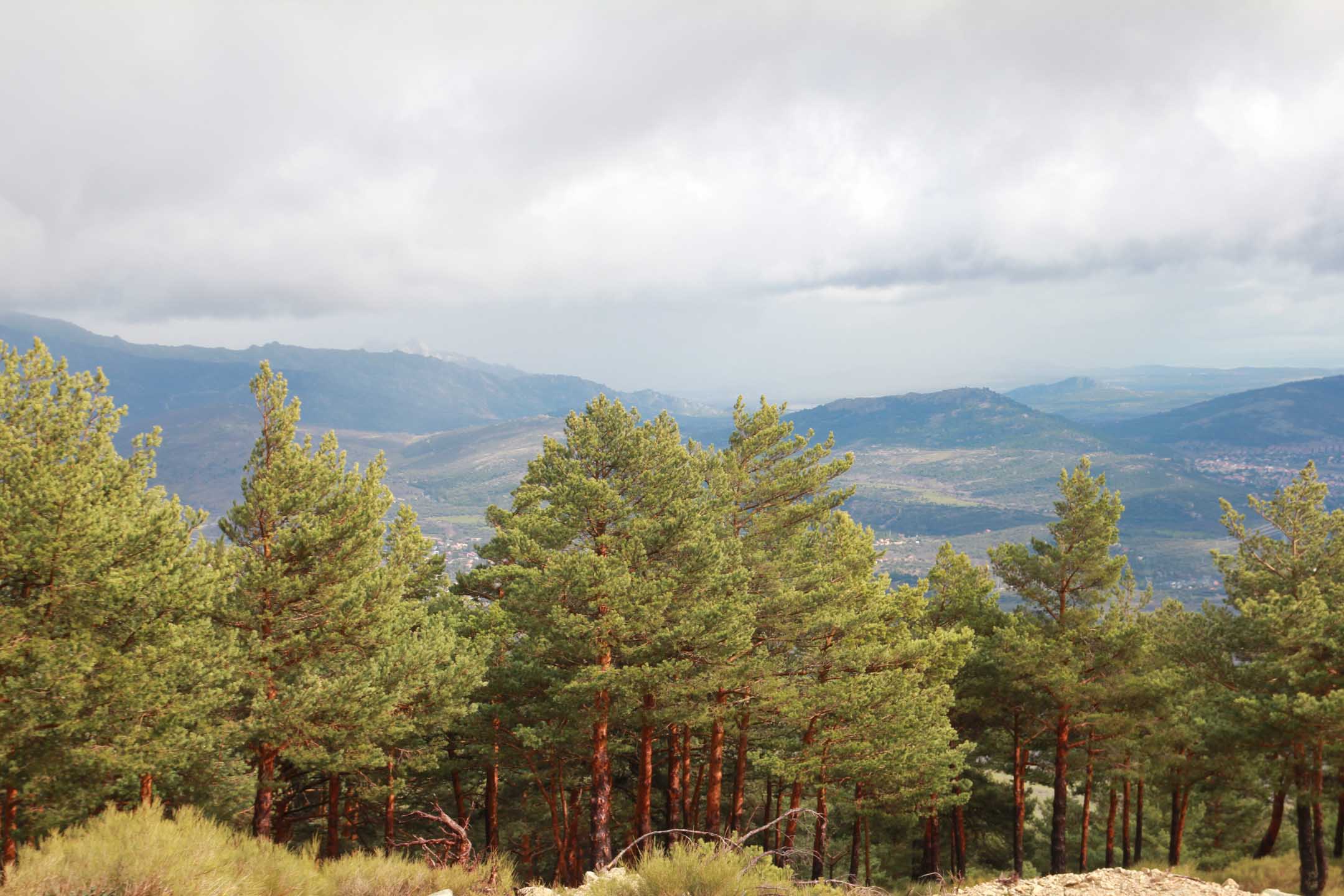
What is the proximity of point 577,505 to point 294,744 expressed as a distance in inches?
283

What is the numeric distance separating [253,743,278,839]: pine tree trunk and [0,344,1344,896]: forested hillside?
0.08 metres

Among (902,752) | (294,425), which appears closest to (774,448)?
(902,752)

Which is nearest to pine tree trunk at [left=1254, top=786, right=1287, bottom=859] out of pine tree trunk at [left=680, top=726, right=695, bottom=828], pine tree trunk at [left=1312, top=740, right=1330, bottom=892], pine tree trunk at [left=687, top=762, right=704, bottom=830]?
pine tree trunk at [left=1312, top=740, right=1330, bottom=892]

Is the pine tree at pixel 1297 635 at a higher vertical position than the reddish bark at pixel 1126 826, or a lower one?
higher

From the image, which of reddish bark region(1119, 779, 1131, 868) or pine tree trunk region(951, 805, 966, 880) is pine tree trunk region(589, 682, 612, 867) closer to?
pine tree trunk region(951, 805, 966, 880)

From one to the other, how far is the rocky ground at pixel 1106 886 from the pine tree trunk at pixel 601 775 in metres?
7.80

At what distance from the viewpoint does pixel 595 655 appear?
14812 millimetres

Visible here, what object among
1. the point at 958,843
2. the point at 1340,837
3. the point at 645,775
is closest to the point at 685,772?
the point at 645,775

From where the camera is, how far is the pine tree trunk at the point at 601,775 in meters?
14.8

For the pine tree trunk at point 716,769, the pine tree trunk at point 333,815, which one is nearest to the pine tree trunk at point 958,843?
the pine tree trunk at point 716,769

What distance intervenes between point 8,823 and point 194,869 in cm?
720

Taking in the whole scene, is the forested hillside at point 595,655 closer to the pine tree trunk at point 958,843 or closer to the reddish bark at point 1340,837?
the pine tree trunk at point 958,843

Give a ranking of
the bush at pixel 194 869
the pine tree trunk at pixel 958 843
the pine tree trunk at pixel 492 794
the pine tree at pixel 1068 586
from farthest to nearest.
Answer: the pine tree trunk at pixel 958 843, the pine tree at pixel 1068 586, the pine tree trunk at pixel 492 794, the bush at pixel 194 869

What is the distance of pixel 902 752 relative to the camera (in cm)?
1678
